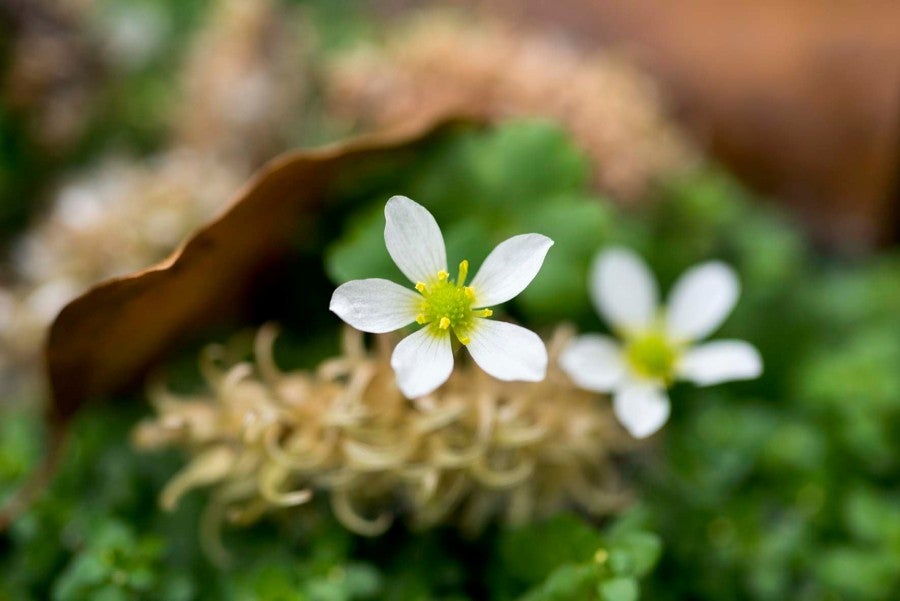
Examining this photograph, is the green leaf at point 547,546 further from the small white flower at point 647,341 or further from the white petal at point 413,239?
the white petal at point 413,239

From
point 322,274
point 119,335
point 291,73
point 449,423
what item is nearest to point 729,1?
point 291,73

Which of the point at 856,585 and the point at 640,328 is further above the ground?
the point at 640,328

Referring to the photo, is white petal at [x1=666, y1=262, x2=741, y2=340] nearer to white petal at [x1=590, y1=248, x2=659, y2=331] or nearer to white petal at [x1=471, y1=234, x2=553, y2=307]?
white petal at [x1=590, y1=248, x2=659, y2=331]

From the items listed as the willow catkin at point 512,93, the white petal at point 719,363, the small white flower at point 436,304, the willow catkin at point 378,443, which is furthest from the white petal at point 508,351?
the willow catkin at point 512,93

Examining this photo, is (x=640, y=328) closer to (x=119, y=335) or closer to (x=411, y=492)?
(x=411, y=492)

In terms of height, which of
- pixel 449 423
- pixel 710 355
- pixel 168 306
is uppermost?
pixel 168 306

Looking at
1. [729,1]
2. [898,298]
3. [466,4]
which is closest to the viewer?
[898,298]
